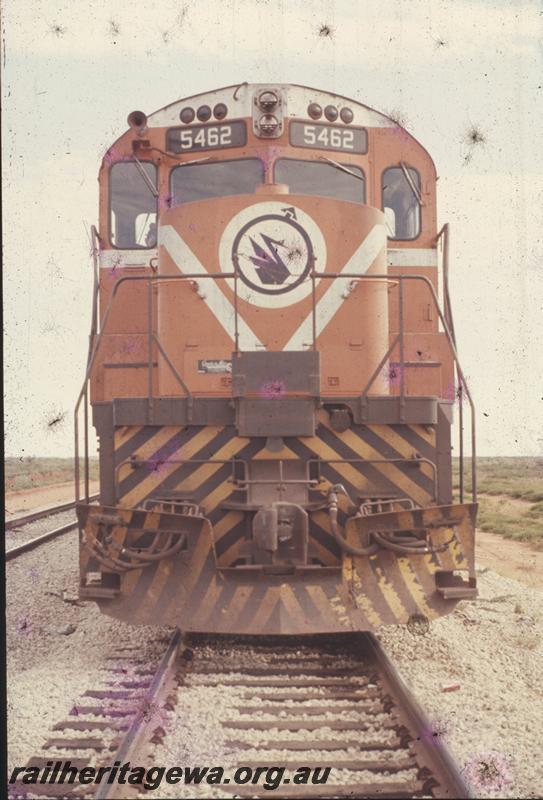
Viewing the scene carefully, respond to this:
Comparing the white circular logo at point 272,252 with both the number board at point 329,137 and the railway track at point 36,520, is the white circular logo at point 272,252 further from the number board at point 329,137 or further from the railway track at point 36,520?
the railway track at point 36,520

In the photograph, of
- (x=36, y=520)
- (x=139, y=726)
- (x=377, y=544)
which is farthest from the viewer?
(x=36, y=520)

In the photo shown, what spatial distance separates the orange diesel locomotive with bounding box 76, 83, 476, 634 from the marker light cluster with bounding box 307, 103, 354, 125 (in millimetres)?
22

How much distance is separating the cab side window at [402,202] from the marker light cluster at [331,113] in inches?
20.3

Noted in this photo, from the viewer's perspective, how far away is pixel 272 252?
5.31 metres

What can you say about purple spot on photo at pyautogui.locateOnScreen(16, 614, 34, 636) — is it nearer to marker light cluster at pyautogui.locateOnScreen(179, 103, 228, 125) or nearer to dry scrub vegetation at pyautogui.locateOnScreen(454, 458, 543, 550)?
marker light cluster at pyautogui.locateOnScreen(179, 103, 228, 125)

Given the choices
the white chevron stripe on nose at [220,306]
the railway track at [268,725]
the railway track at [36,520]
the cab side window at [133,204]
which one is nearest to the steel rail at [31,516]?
the railway track at [36,520]

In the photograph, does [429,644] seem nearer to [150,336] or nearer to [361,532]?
[361,532]

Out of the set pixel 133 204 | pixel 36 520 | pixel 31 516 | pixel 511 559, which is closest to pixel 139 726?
pixel 133 204

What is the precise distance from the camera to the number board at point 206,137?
A: 598 centimetres

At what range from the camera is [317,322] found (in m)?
5.46

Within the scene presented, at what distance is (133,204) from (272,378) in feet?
7.55

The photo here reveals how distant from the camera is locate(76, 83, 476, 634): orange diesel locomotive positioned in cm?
468

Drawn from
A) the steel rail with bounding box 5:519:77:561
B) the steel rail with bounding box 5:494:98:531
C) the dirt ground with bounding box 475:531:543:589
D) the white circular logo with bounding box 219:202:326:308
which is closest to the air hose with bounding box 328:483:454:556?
the white circular logo with bounding box 219:202:326:308

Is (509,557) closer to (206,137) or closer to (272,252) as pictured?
(272,252)
